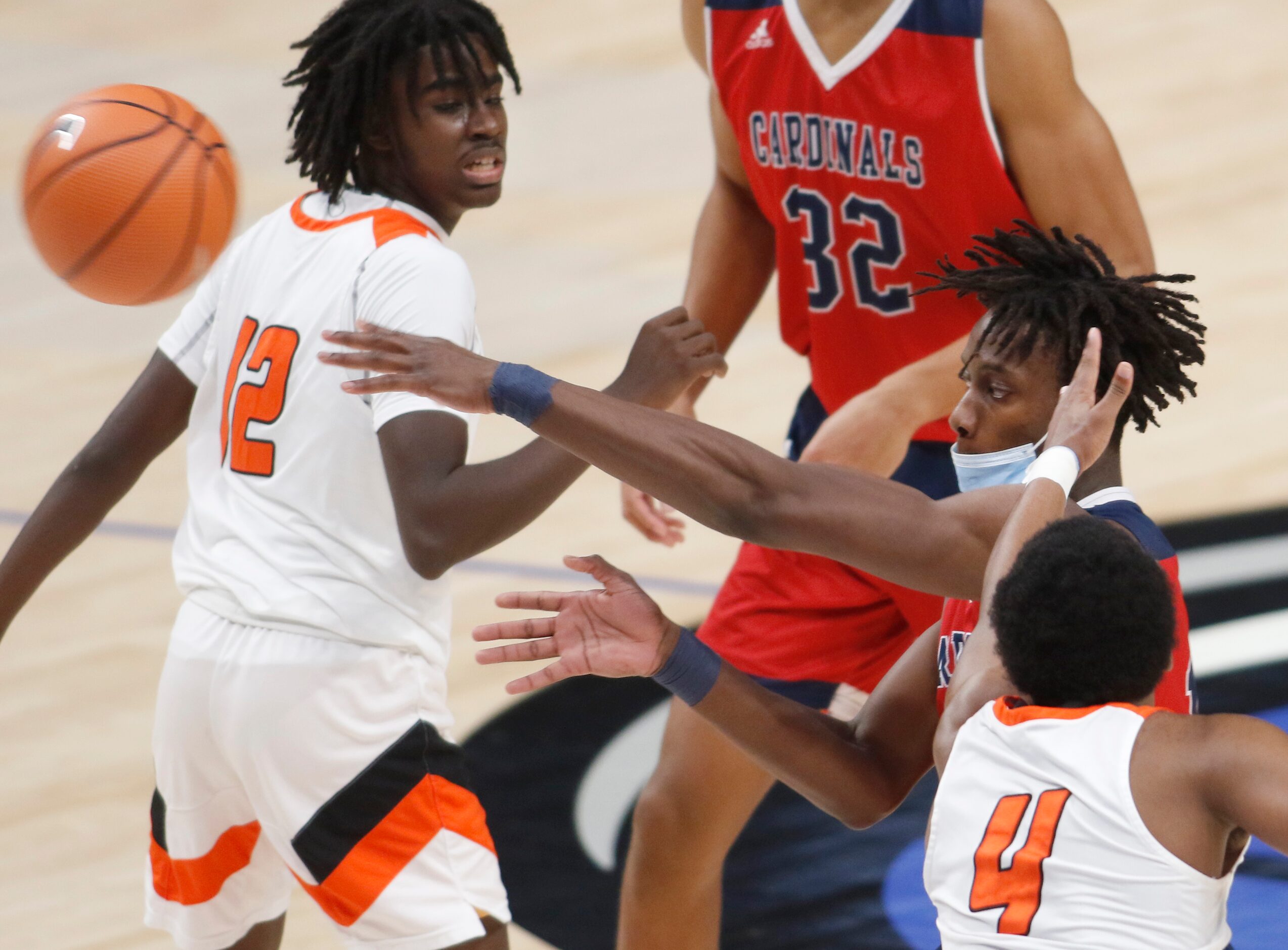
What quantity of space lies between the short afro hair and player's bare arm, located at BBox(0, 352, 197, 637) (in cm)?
167

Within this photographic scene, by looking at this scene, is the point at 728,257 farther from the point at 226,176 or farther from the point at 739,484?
the point at 739,484

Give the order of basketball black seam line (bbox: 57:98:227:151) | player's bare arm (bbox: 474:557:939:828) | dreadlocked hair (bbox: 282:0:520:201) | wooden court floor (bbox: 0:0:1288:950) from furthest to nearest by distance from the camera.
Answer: wooden court floor (bbox: 0:0:1288:950) < basketball black seam line (bbox: 57:98:227:151) < dreadlocked hair (bbox: 282:0:520:201) < player's bare arm (bbox: 474:557:939:828)

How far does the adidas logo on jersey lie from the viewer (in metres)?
3.79

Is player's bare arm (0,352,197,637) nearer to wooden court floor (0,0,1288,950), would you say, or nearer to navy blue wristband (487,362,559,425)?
navy blue wristband (487,362,559,425)

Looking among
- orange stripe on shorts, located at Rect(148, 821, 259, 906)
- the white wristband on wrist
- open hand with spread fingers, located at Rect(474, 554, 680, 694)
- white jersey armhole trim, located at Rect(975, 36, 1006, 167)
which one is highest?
white jersey armhole trim, located at Rect(975, 36, 1006, 167)

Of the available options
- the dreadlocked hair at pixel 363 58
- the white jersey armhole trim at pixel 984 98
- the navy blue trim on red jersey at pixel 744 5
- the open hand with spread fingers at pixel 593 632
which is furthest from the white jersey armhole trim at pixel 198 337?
the white jersey armhole trim at pixel 984 98

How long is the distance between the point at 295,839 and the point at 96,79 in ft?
30.6

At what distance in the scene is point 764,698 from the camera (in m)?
2.91

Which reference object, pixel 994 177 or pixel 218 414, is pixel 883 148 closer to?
pixel 994 177

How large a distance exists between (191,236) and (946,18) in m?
1.52

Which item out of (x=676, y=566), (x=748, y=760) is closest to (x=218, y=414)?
(x=748, y=760)

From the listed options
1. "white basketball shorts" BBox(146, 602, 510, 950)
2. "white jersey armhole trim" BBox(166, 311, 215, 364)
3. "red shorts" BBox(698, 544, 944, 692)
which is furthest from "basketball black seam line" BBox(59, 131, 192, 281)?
"red shorts" BBox(698, 544, 944, 692)

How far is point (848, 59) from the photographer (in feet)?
12.1

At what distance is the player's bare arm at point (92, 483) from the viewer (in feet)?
11.1
